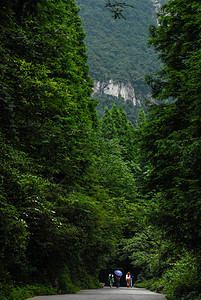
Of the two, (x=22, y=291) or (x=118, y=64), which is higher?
(x=118, y=64)

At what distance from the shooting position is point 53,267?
14766 mm

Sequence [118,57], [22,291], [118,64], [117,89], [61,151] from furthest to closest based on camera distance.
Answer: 1. [118,57]
2. [118,64]
3. [117,89]
4. [22,291]
5. [61,151]

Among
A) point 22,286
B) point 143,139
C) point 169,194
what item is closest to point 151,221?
point 169,194

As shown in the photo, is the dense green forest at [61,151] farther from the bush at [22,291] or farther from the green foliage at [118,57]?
the green foliage at [118,57]

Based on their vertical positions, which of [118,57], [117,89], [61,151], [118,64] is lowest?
[61,151]

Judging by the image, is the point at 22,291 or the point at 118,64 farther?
the point at 118,64

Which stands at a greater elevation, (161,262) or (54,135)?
(54,135)

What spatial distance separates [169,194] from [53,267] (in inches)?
243

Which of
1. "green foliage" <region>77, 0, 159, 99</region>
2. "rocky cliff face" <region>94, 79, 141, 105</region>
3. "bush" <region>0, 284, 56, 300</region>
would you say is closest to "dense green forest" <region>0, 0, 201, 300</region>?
"bush" <region>0, 284, 56, 300</region>

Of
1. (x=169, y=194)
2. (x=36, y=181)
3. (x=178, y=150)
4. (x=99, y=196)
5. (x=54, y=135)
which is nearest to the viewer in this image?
(x=36, y=181)

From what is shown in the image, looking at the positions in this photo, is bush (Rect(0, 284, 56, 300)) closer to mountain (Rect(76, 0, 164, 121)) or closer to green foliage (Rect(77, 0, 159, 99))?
mountain (Rect(76, 0, 164, 121))

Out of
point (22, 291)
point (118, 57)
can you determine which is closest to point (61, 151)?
point (22, 291)

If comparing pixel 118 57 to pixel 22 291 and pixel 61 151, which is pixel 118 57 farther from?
pixel 22 291

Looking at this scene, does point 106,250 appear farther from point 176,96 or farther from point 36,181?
point 36,181
